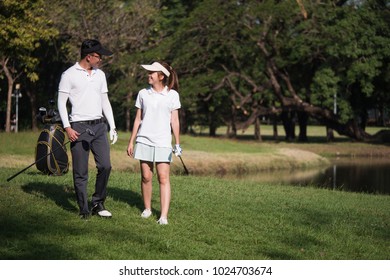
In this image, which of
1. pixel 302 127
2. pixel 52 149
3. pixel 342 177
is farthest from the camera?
pixel 302 127

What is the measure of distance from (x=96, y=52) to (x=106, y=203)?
2.70 m

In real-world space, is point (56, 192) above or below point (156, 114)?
below

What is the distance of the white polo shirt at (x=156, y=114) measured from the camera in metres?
10.7

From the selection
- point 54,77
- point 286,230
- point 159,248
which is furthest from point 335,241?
point 54,77

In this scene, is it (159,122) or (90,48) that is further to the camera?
(159,122)

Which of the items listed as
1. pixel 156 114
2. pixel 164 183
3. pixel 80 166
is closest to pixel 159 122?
pixel 156 114

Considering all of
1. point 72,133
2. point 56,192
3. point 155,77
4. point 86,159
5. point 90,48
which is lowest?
point 56,192

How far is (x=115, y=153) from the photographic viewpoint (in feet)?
105

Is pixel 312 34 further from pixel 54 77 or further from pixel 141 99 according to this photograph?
pixel 141 99

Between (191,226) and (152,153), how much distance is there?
3.84 ft

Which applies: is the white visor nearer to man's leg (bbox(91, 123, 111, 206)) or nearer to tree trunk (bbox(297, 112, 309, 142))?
man's leg (bbox(91, 123, 111, 206))

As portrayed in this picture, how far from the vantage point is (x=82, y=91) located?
10727mm

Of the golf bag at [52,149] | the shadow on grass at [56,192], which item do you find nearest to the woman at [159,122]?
the shadow on grass at [56,192]

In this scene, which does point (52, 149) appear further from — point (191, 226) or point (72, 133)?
point (191, 226)
